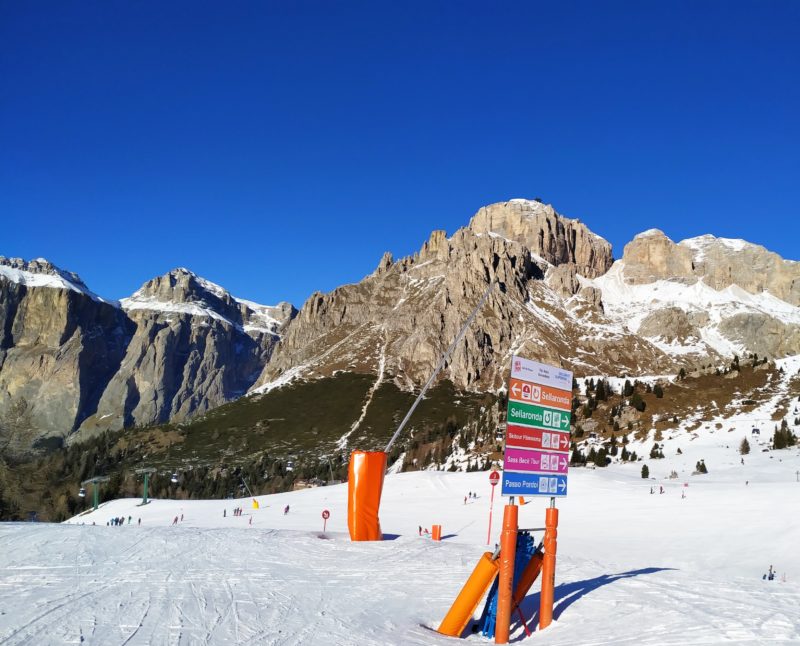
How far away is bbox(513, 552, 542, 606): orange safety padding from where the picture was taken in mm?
10625

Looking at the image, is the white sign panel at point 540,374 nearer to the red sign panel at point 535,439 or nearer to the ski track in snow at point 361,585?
the red sign panel at point 535,439

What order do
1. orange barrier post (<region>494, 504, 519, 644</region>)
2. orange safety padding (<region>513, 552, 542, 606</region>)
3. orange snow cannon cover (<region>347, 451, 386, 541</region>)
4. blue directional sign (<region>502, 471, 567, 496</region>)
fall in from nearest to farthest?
orange barrier post (<region>494, 504, 519, 644</region>)
blue directional sign (<region>502, 471, 567, 496</region>)
orange safety padding (<region>513, 552, 542, 606</region>)
orange snow cannon cover (<region>347, 451, 386, 541</region>)

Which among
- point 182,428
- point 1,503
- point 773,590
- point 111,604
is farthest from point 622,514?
point 182,428

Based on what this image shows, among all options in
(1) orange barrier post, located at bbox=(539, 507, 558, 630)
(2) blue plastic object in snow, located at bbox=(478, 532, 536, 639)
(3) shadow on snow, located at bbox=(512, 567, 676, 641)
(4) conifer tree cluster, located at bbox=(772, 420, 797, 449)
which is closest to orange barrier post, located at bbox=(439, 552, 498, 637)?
(2) blue plastic object in snow, located at bbox=(478, 532, 536, 639)

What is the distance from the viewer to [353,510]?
1953 centimetres

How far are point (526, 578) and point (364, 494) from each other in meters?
9.56

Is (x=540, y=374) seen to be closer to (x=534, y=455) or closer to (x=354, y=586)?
(x=534, y=455)

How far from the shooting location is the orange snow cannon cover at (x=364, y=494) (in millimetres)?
19453

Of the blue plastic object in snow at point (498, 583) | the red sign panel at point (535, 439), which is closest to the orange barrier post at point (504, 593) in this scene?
the blue plastic object in snow at point (498, 583)

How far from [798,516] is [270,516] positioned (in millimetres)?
29661

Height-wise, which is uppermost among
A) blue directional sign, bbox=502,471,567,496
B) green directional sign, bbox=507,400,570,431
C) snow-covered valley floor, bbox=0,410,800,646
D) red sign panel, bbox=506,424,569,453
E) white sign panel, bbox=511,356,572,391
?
white sign panel, bbox=511,356,572,391

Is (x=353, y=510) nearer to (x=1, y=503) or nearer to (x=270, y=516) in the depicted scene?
(x=270, y=516)

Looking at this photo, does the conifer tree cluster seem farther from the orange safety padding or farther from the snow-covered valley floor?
the orange safety padding

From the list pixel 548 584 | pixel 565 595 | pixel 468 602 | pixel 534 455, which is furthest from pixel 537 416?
pixel 565 595
